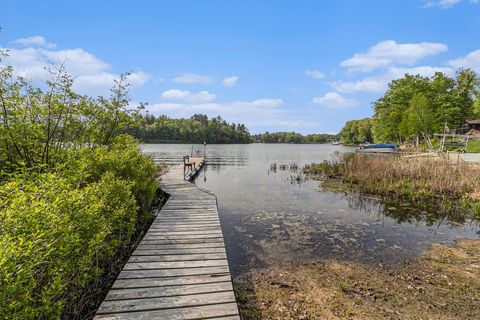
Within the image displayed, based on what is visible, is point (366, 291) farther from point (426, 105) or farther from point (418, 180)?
point (426, 105)

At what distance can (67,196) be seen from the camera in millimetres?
3211

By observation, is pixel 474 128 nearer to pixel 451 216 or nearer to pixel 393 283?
pixel 451 216

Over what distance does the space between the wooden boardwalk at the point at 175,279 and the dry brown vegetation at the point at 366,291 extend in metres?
0.90

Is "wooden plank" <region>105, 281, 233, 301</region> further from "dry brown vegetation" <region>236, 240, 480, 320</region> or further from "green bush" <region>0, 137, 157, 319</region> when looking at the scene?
"dry brown vegetation" <region>236, 240, 480, 320</region>

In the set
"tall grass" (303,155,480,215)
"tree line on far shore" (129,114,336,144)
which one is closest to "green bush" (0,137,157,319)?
"tall grass" (303,155,480,215)

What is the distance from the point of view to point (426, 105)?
42.3 m

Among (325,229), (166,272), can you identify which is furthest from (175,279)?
(325,229)

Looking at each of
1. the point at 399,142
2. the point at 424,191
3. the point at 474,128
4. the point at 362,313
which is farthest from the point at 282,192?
the point at 399,142

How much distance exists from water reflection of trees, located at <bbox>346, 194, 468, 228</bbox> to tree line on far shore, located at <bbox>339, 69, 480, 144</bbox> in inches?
1483

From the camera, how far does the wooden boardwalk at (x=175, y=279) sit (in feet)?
10.0

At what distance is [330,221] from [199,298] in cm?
703

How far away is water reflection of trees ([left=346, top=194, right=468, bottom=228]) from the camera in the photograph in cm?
927

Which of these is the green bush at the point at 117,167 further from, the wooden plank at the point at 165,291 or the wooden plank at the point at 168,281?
the wooden plank at the point at 165,291

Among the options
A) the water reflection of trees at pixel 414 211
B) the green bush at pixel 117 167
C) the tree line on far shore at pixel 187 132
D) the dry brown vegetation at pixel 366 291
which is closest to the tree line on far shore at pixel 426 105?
the water reflection of trees at pixel 414 211
